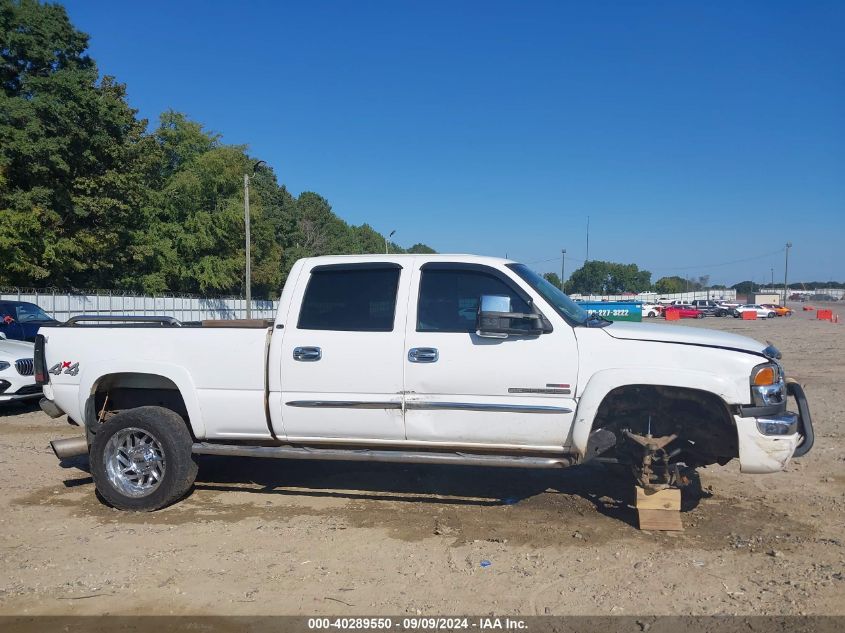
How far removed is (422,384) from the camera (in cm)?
508

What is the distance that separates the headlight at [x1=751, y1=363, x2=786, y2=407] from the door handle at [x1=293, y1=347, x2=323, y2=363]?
10.2 feet

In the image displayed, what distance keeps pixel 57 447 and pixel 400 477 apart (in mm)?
3007

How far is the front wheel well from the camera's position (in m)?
4.93

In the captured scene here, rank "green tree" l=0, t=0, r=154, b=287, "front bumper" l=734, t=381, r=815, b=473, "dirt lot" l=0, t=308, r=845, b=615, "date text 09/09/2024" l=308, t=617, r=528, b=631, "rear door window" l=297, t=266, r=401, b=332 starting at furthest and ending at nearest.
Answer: "green tree" l=0, t=0, r=154, b=287
"rear door window" l=297, t=266, r=401, b=332
"front bumper" l=734, t=381, r=815, b=473
"dirt lot" l=0, t=308, r=845, b=615
"date text 09/09/2024" l=308, t=617, r=528, b=631

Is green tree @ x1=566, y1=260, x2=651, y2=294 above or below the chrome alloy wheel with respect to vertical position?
above

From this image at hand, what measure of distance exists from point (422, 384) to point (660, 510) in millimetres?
1980

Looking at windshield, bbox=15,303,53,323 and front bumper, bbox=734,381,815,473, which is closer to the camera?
front bumper, bbox=734,381,815,473

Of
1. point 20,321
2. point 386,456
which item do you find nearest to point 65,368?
point 386,456

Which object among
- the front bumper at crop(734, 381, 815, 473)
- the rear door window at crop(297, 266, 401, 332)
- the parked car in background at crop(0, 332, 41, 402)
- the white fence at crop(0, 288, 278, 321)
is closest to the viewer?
the front bumper at crop(734, 381, 815, 473)

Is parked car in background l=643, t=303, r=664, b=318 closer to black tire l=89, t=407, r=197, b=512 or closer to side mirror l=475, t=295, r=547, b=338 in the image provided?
side mirror l=475, t=295, r=547, b=338

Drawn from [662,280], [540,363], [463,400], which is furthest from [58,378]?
[662,280]

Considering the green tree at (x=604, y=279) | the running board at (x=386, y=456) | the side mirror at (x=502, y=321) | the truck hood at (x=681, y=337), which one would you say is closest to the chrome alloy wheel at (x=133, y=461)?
the running board at (x=386, y=456)

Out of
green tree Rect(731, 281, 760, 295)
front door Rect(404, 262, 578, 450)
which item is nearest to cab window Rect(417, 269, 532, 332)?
front door Rect(404, 262, 578, 450)

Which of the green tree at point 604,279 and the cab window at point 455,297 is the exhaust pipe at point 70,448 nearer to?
the cab window at point 455,297
